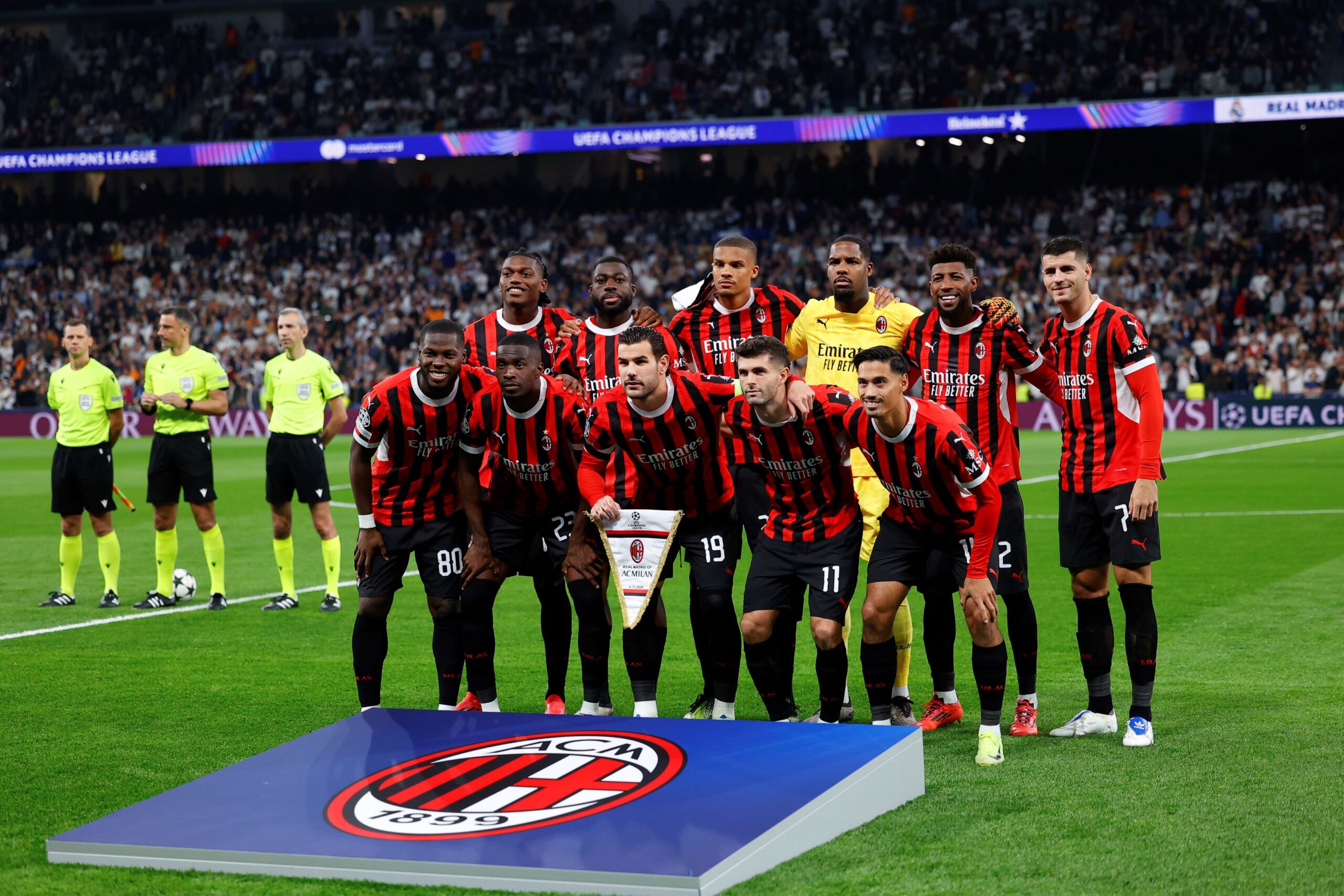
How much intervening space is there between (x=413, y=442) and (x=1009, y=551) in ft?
8.89

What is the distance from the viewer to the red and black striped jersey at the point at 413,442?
20.6 feet

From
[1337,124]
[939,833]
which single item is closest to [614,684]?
[939,833]

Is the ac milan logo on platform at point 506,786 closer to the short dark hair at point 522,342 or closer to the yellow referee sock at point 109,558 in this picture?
A: the short dark hair at point 522,342

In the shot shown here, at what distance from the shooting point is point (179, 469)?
10.3 m

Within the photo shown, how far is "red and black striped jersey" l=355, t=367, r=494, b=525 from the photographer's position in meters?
6.28

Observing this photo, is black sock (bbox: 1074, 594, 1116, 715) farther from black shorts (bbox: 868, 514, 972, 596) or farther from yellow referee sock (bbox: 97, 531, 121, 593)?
yellow referee sock (bbox: 97, 531, 121, 593)

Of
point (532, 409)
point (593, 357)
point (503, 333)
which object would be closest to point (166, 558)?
point (503, 333)

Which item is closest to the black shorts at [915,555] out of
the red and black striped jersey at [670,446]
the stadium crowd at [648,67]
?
the red and black striped jersey at [670,446]

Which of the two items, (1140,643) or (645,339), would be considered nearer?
(645,339)

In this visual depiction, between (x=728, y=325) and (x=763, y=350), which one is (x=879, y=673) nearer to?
(x=763, y=350)

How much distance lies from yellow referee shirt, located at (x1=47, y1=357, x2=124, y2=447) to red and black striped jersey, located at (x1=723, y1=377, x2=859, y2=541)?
6244 millimetres

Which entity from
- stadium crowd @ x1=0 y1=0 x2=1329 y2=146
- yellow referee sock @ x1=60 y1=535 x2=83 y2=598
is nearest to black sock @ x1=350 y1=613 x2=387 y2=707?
yellow referee sock @ x1=60 y1=535 x2=83 y2=598

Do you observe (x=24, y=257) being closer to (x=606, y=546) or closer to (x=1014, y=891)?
(x=606, y=546)

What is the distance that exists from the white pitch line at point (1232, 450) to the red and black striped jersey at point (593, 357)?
12.3 meters
